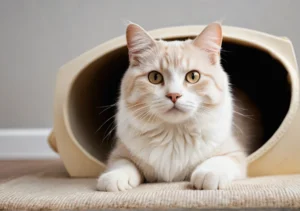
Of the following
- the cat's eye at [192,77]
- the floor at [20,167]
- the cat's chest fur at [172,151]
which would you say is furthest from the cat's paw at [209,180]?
the floor at [20,167]

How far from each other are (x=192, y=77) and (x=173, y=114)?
0.15m

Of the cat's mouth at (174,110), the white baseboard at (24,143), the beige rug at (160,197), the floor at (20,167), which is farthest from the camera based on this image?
the white baseboard at (24,143)

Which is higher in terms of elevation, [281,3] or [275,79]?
[281,3]

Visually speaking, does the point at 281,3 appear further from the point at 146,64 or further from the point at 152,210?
the point at 152,210

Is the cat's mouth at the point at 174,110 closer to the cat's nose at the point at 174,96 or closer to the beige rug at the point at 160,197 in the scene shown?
the cat's nose at the point at 174,96

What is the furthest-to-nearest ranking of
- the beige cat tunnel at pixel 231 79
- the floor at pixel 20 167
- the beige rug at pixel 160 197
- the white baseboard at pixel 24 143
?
the white baseboard at pixel 24 143, the floor at pixel 20 167, the beige cat tunnel at pixel 231 79, the beige rug at pixel 160 197

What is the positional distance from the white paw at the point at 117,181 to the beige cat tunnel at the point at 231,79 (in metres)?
0.29

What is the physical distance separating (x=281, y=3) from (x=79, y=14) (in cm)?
122

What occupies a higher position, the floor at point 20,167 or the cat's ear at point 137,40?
the cat's ear at point 137,40

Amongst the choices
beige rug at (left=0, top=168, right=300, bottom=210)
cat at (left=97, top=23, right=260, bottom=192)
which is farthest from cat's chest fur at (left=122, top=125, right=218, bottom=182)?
beige rug at (left=0, top=168, right=300, bottom=210)

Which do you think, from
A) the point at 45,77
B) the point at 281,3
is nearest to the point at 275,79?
the point at 281,3

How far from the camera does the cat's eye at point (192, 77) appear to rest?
4.24 feet

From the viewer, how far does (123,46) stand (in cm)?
164

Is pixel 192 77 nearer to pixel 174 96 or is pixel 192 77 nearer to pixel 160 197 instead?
pixel 174 96
